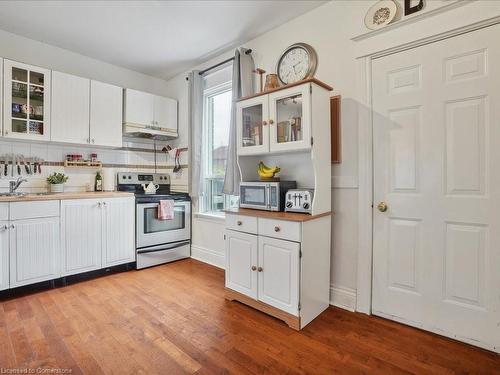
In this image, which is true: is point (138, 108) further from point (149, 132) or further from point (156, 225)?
point (156, 225)

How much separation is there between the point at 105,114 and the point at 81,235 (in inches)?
58.5

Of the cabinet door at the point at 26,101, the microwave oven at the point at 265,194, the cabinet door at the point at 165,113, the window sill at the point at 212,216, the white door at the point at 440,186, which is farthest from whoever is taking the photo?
the cabinet door at the point at 165,113

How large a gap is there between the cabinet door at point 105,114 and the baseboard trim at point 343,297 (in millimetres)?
3012

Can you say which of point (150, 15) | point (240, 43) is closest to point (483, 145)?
point (240, 43)

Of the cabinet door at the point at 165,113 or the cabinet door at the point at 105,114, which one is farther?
the cabinet door at the point at 165,113

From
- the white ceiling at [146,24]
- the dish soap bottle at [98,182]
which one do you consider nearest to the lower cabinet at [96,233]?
the dish soap bottle at [98,182]

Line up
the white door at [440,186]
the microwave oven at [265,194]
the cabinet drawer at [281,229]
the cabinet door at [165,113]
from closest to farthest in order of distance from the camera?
the white door at [440,186] < the cabinet drawer at [281,229] < the microwave oven at [265,194] < the cabinet door at [165,113]

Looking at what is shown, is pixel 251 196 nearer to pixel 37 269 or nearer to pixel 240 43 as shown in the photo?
pixel 240 43

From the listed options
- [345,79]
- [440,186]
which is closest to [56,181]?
[345,79]

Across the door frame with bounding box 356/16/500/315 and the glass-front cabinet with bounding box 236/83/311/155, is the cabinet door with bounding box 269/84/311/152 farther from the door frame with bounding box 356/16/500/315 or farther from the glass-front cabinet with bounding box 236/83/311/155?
the door frame with bounding box 356/16/500/315

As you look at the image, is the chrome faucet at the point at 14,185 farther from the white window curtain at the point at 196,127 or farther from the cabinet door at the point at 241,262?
the cabinet door at the point at 241,262

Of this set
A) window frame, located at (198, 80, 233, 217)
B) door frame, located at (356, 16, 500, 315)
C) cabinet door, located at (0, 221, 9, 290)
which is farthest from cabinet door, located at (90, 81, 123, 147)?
door frame, located at (356, 16, 500, 315)

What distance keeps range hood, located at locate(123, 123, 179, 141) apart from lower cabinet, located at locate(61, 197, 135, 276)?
0.95m

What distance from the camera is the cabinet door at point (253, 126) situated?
2.33m
